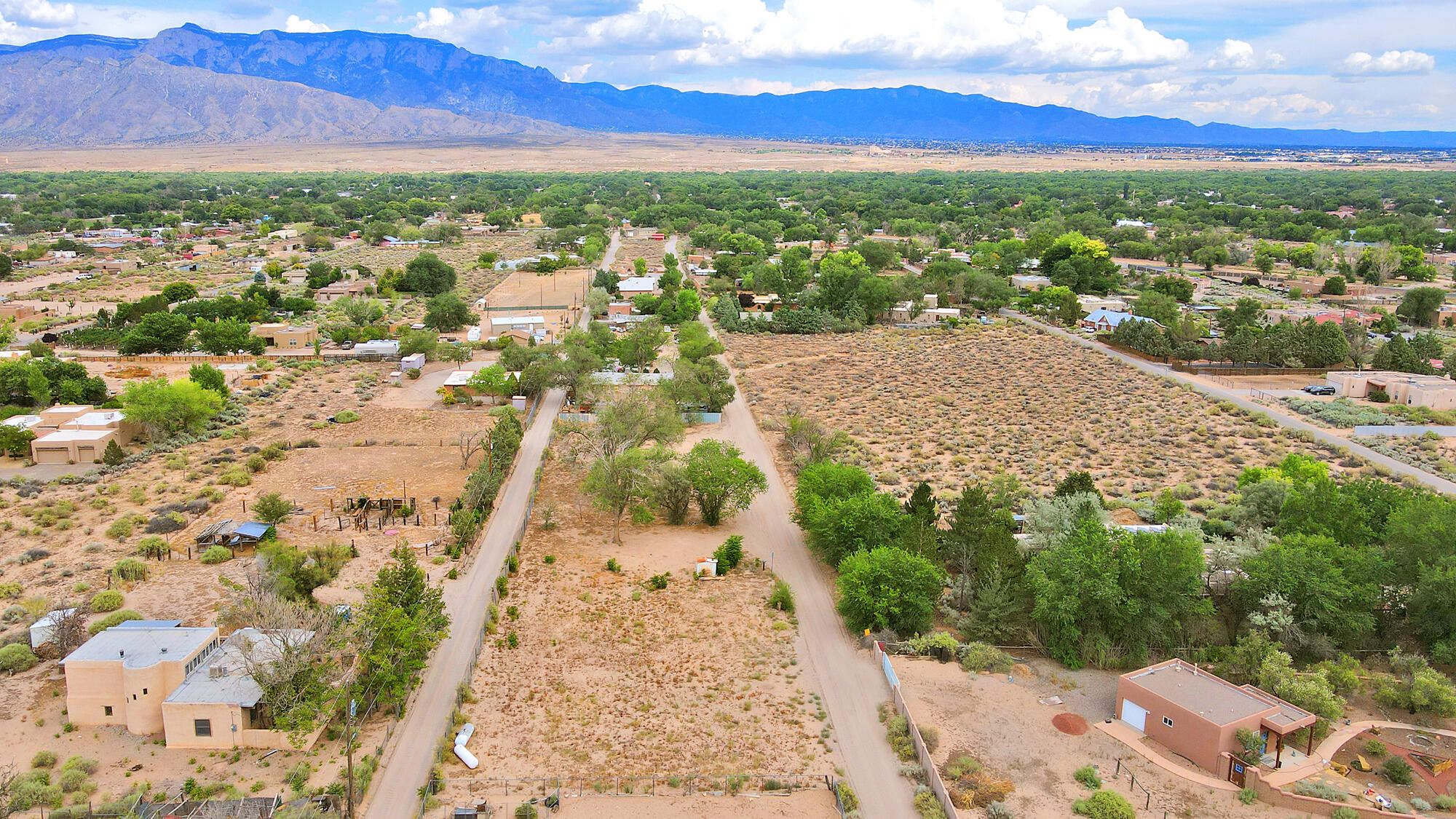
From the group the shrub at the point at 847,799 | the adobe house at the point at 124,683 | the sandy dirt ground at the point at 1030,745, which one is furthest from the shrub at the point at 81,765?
the sandy dirt ground at the point at 1030,745

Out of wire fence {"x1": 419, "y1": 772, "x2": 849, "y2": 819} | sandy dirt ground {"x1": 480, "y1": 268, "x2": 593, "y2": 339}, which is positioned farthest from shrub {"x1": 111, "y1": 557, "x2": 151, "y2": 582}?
sandy dirt ground {"x1": 480, "y1": 268, "x2": 593, "y2": 339}

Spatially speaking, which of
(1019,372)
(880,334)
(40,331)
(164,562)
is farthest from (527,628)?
(40,331)

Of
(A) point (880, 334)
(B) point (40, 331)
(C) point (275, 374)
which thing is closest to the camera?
(C) point (275, 374)

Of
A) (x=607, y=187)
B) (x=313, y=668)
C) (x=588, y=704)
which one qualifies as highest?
(x=607, y=187)

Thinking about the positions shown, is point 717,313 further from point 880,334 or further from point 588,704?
point 588,704

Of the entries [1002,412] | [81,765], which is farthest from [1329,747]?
[1002,412]
